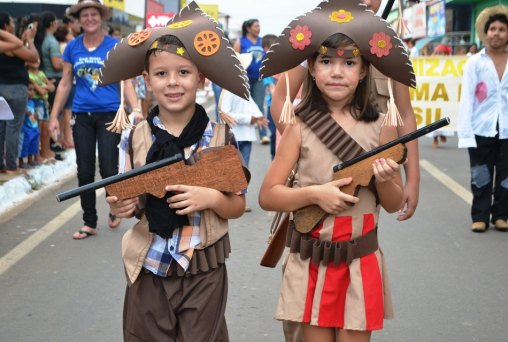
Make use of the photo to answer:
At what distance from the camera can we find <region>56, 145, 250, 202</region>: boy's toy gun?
305 centimetres

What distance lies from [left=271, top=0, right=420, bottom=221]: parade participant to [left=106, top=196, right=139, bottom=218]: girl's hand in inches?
36.4

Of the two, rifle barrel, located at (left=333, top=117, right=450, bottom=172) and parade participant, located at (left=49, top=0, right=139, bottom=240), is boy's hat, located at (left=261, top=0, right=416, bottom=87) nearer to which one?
rifle barrel, located at (left=333, top=117, right=450, bottom=172)

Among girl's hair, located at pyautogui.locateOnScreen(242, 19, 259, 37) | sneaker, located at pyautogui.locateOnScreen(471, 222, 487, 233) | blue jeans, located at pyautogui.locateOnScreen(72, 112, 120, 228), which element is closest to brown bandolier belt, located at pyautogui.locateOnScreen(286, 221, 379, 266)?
blue jeans, located at pyautogui.locateOnScreen(72, 112, 120, 228)

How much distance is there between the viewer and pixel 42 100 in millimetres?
11172

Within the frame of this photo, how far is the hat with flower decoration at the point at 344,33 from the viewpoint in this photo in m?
3.26

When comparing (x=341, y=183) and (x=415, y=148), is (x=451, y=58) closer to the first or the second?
(x=415, y=148)

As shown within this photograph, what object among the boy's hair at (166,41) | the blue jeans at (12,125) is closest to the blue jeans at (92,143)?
the blue jeans at (12,125)

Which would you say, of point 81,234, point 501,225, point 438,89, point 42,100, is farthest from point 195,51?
point 438,89

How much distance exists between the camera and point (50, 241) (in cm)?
732

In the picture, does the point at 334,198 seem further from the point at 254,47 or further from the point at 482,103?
the point at 254,47

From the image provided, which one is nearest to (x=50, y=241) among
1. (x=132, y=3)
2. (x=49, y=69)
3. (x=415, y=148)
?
(x=415, y=148)

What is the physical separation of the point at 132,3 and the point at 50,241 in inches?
711

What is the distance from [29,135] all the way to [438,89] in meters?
5.44

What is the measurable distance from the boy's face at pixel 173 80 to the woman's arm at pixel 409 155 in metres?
1.03
